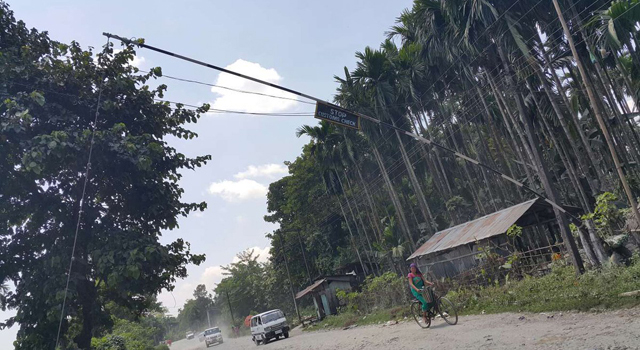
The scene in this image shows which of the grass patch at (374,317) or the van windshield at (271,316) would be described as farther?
the van windshield at (271,316)

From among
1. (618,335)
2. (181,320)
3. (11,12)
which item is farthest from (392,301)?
(181,320)

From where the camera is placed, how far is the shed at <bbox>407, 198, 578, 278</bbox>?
1830cm

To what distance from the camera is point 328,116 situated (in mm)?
10648

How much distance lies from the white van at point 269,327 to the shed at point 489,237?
977cm

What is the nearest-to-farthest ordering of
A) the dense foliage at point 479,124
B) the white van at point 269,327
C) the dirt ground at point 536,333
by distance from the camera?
the dirt ground at point 536,333, the dense foliage at point 479,124, the white van at point 269,327

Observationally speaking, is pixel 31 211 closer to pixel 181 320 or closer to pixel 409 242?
pixel 409 242

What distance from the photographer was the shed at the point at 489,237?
720 inches

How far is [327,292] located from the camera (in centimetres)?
3591

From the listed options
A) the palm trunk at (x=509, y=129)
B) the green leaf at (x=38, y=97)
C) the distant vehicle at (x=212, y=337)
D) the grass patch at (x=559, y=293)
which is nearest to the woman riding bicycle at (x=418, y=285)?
the grass patch at (x=559, y=293)

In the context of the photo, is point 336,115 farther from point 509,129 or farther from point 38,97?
point 509,129

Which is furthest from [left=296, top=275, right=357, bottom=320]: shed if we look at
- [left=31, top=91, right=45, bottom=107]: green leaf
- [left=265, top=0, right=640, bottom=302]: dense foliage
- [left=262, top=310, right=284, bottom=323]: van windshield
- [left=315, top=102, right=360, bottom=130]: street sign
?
[left=31, top=91, right=45, bottom=107]: green leaf

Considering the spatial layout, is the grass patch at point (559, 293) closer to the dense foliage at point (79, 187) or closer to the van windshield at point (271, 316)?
the dense foliage at point (79, 187)

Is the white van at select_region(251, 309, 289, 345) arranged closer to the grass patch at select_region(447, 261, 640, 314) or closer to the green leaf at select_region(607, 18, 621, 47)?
Answer: the grass patch at select_region(447, 261, 640, 314)

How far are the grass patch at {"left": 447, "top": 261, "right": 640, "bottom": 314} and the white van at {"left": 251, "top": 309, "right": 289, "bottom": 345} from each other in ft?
44.2
